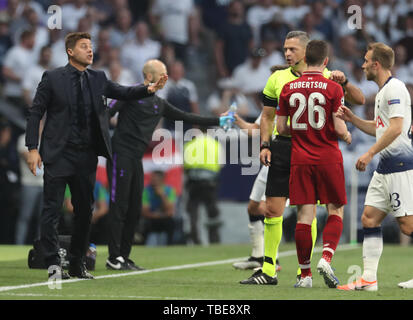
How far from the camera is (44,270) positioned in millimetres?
9000

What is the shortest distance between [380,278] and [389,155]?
1798 mm

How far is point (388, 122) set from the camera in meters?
7.34

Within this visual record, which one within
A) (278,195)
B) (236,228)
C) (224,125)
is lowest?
(236,228)

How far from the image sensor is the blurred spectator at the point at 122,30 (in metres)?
17.0

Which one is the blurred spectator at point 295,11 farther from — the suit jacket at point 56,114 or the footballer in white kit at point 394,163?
the footballer in white kit at point 394,163

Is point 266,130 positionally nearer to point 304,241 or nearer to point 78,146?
point 304,241

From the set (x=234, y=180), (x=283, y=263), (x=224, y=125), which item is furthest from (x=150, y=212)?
(x=224, y=125)

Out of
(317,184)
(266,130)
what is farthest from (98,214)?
(317,184)

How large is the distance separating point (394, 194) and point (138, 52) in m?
10.1

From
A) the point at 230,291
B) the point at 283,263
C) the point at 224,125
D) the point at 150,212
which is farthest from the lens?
the point at 150,212

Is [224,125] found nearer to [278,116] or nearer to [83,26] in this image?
[278,116]

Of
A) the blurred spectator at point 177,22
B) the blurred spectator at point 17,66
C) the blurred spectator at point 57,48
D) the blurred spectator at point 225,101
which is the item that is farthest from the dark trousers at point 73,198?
the blurred spectator at point 177,22

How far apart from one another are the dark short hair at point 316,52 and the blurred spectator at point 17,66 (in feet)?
29.9

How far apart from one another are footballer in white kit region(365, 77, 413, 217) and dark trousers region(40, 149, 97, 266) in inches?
94.2
